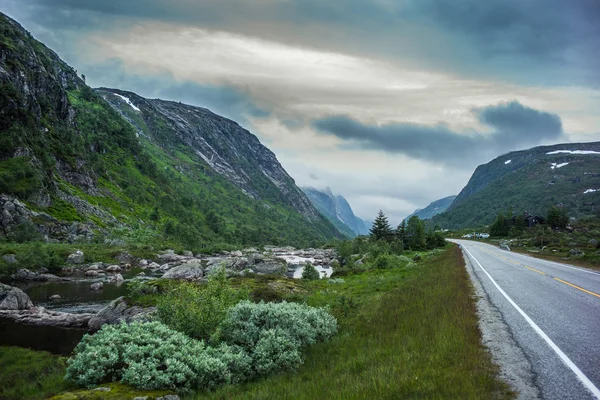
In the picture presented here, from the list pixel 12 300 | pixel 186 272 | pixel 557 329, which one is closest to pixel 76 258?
pixel 186 272

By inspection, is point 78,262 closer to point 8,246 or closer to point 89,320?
point 8,246

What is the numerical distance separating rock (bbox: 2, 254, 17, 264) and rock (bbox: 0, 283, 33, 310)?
24673mm

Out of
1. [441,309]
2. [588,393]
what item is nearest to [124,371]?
[588,393]

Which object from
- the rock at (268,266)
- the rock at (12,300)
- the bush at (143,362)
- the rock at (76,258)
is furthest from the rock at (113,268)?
the bush at (143,362)

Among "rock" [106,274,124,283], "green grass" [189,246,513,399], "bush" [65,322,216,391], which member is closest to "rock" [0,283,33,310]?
"rock" [106,274,124,283]

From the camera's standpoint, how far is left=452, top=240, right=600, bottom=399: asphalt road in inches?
301

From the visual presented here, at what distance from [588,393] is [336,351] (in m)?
7.34

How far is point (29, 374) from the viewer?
1571cm

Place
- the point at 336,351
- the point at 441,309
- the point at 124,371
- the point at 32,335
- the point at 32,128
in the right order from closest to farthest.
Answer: the point at 124,371, the point at 336,351, the point at 441,309, the point at 32,335, the point at 32,128

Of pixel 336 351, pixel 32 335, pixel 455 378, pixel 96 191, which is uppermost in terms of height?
pixel 96 191

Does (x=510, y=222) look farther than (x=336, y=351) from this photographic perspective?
Yes

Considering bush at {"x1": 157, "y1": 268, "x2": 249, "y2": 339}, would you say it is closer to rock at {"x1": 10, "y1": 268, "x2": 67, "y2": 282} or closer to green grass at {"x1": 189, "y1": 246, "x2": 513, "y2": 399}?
green grass at {"x1": 189, "y1": 246, "x2": 513, "y2": 399}

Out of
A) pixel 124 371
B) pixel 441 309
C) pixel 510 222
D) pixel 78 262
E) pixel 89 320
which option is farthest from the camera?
pixel 510 222

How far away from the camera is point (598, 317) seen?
13.0 m
